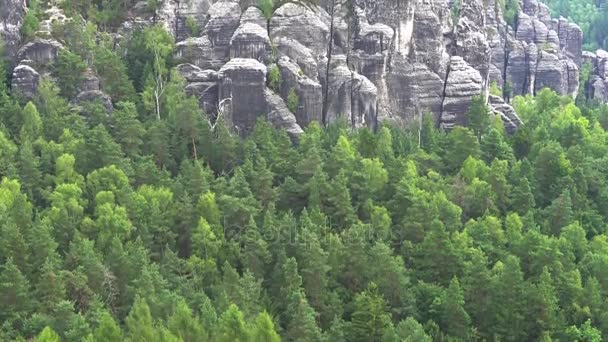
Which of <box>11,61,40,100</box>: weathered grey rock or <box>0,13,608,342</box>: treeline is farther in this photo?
<box>11,61,40,100</box>: weathered grey rock

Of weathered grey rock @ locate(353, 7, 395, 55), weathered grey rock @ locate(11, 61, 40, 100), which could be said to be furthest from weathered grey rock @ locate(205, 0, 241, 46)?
weathered grey rock @ locate(11, 61, 40, 100)

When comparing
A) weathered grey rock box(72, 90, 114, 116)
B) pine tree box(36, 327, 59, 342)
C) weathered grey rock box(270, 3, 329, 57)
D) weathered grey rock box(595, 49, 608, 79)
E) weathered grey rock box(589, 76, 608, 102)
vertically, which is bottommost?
weathered grey rock box(589, 76, 608, 102)

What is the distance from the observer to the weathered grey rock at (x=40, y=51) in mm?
79688

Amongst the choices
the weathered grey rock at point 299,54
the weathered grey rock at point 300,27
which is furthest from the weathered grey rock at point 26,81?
the weathered grey rock at point 299,54

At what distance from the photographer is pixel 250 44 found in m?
79.1

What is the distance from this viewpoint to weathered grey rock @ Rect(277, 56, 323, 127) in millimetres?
79125

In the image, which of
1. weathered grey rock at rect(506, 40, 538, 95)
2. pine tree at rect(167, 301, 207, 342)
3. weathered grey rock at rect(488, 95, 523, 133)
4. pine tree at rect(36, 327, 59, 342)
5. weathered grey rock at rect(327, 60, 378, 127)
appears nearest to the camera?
pine tree at rect(36, 327, 59, 342)

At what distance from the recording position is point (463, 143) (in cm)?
7419

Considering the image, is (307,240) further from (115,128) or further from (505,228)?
(115,128)

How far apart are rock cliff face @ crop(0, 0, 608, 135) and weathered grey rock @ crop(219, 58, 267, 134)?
89 millimetres

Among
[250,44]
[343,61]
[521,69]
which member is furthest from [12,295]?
[521,69]

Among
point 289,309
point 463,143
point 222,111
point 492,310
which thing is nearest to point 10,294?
point 289,309

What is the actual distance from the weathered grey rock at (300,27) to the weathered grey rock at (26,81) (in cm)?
2176

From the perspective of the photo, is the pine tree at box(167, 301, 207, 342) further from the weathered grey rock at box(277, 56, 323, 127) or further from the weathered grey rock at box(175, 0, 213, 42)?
the weathered grey rock at box(175, 0, 213, 42)
